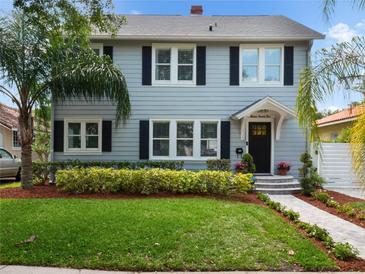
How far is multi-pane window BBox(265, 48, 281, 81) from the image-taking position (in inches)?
511

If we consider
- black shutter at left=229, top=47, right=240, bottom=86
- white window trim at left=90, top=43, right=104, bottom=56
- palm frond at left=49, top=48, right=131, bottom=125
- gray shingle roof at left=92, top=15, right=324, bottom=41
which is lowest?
palm frond at left=49, top=48, right=131, bottom=125

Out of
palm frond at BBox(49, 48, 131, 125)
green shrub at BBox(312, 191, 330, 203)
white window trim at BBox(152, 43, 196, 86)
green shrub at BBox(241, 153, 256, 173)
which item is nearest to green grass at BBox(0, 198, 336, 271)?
green shrub at BBox(312, 191, 330, 203)

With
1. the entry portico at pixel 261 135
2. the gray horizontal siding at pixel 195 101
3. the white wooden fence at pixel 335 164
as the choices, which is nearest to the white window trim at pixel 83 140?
the gray horizontal siding at pixel 195 101

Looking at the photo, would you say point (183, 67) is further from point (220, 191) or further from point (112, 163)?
point (220, 191)

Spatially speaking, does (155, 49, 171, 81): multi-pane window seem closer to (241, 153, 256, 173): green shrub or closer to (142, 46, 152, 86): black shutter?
(142, 46, 152, 86): black shutter

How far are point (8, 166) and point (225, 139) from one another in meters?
10.4

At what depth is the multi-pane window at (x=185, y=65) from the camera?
13.1m

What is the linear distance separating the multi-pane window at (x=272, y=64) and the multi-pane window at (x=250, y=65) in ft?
1.31

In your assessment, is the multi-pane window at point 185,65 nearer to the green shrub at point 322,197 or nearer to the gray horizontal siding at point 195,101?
the gray horizontal siding at point 195,101

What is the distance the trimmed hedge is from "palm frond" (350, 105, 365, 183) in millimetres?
7253

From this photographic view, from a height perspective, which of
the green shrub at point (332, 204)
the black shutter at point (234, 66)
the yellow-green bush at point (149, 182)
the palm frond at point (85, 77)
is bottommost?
the green shrub at point (332, 204)

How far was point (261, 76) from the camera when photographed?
42.5ft

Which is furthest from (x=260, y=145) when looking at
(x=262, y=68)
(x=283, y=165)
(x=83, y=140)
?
(x=83, y=140)

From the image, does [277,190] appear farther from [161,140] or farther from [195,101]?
[161,140]
